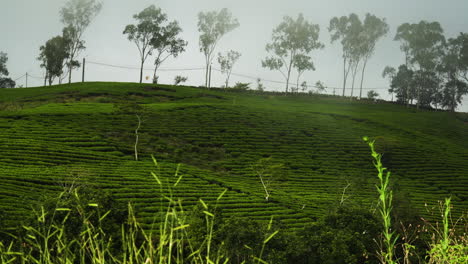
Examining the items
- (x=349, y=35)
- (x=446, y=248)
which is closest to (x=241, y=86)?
(x=349, y=35)

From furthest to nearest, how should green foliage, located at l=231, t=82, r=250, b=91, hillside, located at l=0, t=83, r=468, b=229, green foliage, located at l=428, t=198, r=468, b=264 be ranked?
green foliage, located at l=231, t=82, r=250, b=91, hillside, located at l=0, t=83, r=468, b=229, green foliage, located at l=428, t=198, r=468, b=264

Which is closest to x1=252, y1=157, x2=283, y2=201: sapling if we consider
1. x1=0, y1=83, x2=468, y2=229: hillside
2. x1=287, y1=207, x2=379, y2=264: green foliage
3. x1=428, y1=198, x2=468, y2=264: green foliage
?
x1=0, y1=83, x2=468, y2=229: hillside

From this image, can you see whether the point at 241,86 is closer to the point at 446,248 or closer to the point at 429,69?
the point at 429,69

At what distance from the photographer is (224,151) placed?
56000 millimetres

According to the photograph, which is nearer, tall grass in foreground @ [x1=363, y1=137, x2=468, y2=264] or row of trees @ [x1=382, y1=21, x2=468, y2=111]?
tall grass in foreground @ [x1=363, y1=137, x2=468, y2=264]

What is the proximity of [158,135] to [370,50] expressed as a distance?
6788cm

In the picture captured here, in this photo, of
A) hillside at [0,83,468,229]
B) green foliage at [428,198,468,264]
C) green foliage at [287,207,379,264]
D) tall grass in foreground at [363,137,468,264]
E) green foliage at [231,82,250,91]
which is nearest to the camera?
tall grass in foreground at [363,137,468,264]

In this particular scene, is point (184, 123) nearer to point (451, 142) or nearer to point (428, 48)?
point (451, 142)

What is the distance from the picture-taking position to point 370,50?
10688cm

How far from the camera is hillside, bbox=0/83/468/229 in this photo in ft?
125

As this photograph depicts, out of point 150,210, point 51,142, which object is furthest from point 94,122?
point 150,210

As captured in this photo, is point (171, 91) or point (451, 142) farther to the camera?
point (171, 91)

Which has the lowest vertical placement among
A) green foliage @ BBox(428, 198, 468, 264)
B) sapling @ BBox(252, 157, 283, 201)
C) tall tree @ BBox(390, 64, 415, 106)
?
sapling @ BBox(252, 157, 283, 201)

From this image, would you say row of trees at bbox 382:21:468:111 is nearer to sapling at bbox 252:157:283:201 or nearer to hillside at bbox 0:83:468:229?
hillside at bbox 0:83:468:229
